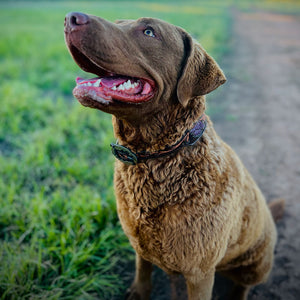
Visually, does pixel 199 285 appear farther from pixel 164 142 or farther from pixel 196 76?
pixel 196 76

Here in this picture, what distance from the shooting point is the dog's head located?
5.23 ft

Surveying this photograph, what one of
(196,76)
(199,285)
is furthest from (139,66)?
(199,285)

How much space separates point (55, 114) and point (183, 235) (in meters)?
4.44

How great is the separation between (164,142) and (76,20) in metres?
0.89

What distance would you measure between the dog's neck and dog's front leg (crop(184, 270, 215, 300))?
3.23 feet

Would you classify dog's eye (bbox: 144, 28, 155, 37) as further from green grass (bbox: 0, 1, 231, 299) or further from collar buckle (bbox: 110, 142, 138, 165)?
green grass (bbox: 0, 1, 231, 299)

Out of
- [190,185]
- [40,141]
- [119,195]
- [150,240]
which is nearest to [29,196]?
[40,141]

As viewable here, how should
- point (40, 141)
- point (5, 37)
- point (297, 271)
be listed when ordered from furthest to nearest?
point (5, 37), point (40, 141), point (297, 271)

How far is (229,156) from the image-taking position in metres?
2.12

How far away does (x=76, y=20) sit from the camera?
1.52 m

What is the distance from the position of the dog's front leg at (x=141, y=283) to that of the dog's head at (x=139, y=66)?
141 centimetres

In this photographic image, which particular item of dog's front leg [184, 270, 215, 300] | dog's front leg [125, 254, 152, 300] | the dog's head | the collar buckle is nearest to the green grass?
dog's front leg [125, 254, 152, 300]

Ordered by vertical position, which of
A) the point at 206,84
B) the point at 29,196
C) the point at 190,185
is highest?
the point at 206,84

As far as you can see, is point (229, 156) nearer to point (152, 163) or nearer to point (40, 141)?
point (152, 163)
